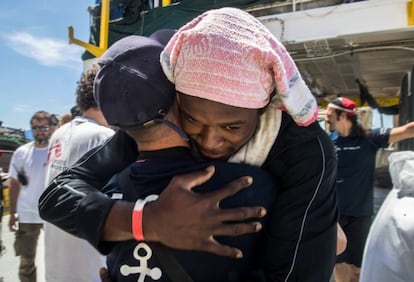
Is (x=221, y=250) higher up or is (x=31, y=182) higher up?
(x=221, y=250)

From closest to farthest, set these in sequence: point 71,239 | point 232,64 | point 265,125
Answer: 1. point 232,64
2. point 265,125
3. point 71,239

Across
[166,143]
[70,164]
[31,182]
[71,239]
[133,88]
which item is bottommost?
[31,182]

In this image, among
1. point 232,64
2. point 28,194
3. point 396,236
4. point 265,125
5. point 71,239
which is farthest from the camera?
point 28,194

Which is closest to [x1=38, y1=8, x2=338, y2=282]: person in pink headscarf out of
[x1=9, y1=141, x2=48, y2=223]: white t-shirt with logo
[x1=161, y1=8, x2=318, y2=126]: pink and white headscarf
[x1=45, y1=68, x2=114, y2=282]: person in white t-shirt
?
[x1=161, y1=8, x2=318, y2=126]: pink and white headscarf

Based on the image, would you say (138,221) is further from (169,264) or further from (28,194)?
(28,194)

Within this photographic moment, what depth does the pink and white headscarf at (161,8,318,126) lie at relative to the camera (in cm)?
89

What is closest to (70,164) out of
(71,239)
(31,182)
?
(71,239)

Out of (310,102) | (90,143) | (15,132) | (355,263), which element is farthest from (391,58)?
(15,132)

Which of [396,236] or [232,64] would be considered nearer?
[232,64]

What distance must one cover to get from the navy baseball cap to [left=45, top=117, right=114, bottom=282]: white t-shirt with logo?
1.49 m

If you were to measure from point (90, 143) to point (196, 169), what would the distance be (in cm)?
161

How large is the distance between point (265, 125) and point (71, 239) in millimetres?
1732

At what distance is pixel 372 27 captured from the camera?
5.02 meters

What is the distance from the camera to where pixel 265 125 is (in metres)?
1.00
